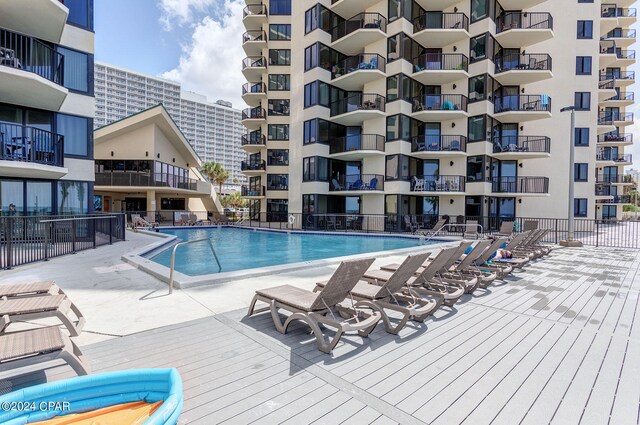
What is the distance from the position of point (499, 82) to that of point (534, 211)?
9663mm

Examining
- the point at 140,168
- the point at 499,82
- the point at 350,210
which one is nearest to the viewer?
the point at 499,82

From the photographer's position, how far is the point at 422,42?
2269 centimetres

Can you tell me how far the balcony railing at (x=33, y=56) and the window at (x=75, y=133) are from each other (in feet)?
5.23

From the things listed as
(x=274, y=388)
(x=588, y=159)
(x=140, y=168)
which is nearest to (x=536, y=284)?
(x=274, y=388)

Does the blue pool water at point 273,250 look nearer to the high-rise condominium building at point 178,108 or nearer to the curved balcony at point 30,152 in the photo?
the curved balcony at point 30,152

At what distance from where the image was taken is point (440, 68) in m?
22.5

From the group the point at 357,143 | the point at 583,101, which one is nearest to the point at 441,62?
the point at 357,143

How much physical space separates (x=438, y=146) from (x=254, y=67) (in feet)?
61.0

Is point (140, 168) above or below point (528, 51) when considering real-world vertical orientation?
below

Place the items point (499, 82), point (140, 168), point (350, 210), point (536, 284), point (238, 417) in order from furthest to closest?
1. point (140, 168)
2. point (350, 210)
3. point (499, 82)
4. point (536, 284)
5. point (238, 417)

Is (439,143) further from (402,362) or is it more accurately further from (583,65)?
(402,362)

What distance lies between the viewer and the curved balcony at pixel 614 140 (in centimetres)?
3682

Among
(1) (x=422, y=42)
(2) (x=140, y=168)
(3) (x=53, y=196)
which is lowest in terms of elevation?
(3) (x=53, y=196)

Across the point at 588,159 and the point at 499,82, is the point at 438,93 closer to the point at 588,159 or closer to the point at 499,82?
the point at 499,82
